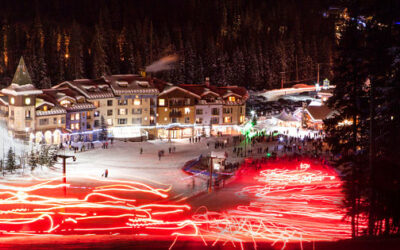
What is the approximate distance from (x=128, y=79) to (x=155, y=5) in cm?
6983

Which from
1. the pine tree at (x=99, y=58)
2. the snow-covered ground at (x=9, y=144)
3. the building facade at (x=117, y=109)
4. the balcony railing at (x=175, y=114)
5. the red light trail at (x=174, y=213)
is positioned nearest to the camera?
the red light trail at (x=174, y=213)

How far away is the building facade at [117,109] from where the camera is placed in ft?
171

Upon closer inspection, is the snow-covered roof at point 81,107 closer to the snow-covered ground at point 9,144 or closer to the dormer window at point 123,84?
the dormer window at point 123,84

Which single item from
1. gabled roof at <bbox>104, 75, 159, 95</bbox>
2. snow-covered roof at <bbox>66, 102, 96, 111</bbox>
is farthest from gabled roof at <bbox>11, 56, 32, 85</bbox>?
gabled roof at <bbox>104, 75, 159, 95</bbox>

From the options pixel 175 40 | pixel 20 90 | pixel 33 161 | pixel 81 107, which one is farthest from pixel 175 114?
pixel 175 40

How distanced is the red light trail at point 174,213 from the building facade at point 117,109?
18.3 m

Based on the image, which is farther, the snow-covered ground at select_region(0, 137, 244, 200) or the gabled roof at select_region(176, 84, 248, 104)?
the gabled roof at select_region(176, 84, 248, 104)

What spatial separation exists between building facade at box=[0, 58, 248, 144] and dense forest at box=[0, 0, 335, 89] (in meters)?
14.3

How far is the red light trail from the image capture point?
22.9m

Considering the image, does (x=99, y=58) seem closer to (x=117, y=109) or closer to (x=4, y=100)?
(x=117, y=109)

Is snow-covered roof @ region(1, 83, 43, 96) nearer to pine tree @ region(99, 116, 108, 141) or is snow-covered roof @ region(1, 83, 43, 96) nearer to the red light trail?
pine tree @ region(99, 116, 108, 141)

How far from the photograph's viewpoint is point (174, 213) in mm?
28109

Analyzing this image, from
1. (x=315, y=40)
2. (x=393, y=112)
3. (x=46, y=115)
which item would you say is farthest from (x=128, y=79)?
(x=315, y=40)

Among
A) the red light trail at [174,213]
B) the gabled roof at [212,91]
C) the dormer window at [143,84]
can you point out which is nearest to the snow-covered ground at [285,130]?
the gabled roof at [212,91]
